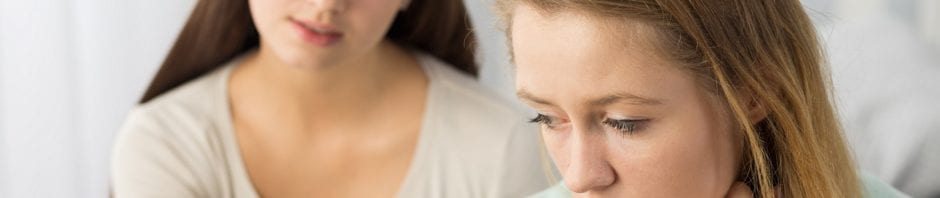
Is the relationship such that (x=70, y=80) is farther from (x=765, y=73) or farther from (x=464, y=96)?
(x=765, y=73)

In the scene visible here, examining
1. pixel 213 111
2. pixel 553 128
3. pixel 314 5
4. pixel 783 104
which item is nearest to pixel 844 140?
pixel 783 104

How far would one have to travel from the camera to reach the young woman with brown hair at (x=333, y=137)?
1470 mm

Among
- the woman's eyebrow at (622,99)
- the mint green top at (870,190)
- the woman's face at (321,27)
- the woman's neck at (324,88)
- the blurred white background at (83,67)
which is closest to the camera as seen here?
the woman's eyebrow at (622,99)

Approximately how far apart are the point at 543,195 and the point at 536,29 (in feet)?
0.96

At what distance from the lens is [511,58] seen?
104 cm

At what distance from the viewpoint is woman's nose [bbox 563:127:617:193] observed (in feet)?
3.08

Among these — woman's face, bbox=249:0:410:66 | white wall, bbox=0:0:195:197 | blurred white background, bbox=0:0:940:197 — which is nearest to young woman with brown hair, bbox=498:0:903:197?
woman's face, bbox=249:0:410:66

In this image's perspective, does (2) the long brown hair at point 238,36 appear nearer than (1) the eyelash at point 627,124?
No

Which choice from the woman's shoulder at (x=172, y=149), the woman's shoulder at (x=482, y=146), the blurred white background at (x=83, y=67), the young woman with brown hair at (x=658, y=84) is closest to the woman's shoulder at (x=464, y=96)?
the woman's shoulder at (x=482, y=146)

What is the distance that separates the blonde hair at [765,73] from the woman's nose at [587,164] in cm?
8

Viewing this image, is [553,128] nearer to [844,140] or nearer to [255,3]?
[844,140]

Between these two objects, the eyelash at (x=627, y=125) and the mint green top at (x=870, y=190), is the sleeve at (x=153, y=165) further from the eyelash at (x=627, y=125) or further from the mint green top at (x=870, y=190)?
the eyelash at (x=627, y=125)

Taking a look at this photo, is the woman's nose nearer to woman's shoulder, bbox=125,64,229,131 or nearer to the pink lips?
the pink lips

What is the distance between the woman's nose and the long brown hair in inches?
22.2
